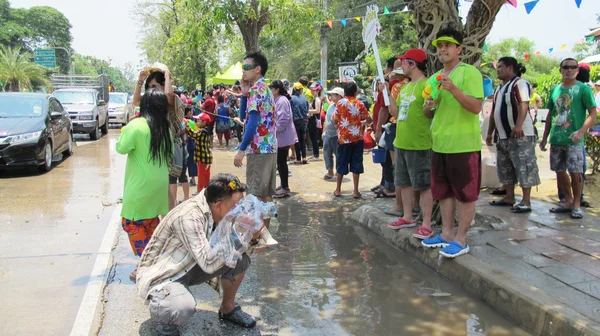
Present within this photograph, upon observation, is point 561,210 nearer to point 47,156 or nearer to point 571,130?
point 571,130

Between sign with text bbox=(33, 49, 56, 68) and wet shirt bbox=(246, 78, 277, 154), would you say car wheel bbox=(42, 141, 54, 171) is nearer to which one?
wet shirt bbox=(246, 78, 277, 154)

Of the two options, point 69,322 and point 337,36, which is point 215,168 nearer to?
point 69,322

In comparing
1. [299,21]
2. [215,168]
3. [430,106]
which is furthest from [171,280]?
[299,21]

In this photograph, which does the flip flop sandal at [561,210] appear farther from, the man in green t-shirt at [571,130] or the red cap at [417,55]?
the red cap at [417,55]

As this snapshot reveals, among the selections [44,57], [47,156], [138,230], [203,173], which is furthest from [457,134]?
[44,57]

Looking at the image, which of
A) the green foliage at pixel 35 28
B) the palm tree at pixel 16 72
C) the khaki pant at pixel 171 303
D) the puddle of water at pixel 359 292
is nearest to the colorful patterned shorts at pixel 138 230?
the khaki pant at pixel 171 303

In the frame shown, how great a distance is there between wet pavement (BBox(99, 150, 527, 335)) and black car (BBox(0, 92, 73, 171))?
4.52 m

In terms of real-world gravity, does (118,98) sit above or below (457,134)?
above

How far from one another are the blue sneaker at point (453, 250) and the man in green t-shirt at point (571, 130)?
6.71ft

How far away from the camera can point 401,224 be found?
5.29 m

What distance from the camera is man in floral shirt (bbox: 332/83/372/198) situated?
729cm

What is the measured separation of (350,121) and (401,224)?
7.82 feet

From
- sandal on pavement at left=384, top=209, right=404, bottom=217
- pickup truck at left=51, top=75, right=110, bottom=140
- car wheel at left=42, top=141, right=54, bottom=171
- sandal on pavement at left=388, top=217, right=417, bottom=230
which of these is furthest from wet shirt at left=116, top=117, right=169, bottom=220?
pickup truck at left=51, top=75, right=110, bottom=140

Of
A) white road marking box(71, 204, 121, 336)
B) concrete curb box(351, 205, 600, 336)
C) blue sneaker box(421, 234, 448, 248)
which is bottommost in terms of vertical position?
white road marking box(71, 204, 121, 336)
